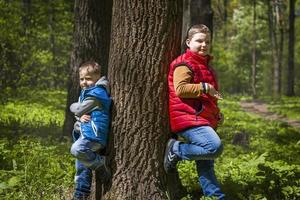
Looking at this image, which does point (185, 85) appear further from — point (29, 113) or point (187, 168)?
point (29, 113)

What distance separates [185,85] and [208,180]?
1078 mm

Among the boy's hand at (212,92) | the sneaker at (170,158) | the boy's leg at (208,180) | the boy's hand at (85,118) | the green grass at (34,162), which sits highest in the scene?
the boy's hand at (212,92)

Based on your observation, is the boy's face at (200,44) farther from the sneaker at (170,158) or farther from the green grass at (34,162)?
the green grass at (34,162)

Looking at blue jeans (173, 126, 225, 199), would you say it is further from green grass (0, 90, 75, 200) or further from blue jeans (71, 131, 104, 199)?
green grass (0, 90, 75, 200)

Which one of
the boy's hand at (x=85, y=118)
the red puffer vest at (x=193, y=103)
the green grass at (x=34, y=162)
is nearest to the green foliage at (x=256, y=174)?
the red puffer vest at (x=193, y=103)

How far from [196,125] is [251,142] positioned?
6535 mm

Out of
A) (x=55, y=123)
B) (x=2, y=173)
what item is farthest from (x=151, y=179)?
(x=55, y=123)

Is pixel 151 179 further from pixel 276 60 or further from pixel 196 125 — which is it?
pixel 276 60

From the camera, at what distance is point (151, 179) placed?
4.95m

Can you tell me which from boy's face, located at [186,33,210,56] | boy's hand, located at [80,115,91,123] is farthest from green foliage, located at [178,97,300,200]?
boy's face, located at [186,33,210,56]

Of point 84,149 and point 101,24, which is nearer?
point 84,149

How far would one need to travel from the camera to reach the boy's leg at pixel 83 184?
208 inches

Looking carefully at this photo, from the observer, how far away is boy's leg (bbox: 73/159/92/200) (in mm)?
5277

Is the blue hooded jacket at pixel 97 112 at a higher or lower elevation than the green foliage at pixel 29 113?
higher
